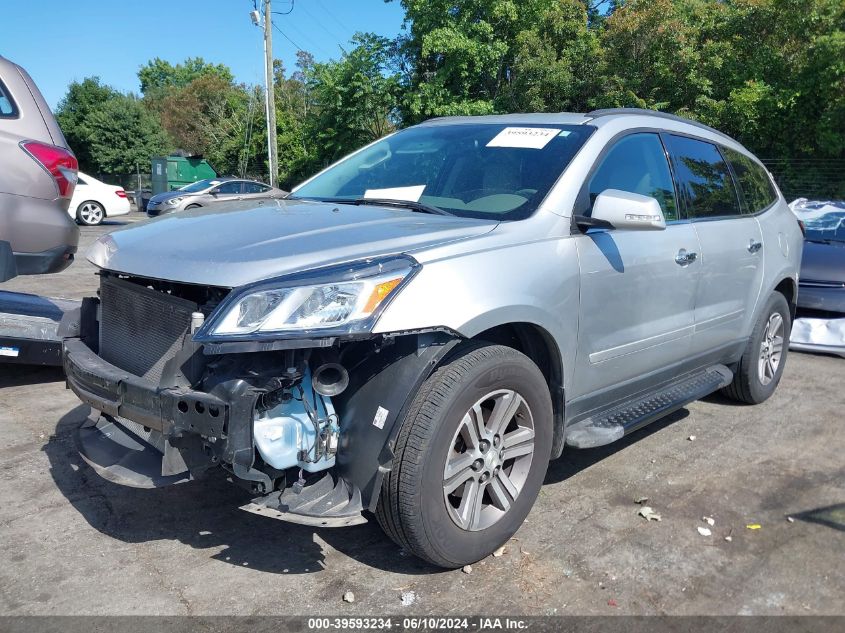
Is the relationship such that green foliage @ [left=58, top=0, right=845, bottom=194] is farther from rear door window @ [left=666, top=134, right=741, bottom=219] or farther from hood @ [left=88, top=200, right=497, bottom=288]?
hood @ [left=88, top=200, right=497, bottom=288]

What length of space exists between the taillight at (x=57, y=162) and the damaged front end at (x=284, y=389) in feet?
9.34

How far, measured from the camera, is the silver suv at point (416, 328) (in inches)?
99.4

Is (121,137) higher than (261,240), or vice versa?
(121,137)

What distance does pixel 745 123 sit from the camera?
18.0 meters

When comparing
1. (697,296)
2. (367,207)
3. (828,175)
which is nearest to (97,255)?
(367,207)

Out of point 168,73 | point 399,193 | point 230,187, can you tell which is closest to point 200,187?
point 230,187

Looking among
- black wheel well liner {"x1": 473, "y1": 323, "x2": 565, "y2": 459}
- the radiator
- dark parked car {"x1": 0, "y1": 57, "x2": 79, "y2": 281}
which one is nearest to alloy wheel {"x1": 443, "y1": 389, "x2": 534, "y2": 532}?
black wheel well liner {"x1": 473, "y1": 323, "x2": 565, "y2": 459}

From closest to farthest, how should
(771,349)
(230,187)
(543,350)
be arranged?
(543,350), (771,349), (230,187)

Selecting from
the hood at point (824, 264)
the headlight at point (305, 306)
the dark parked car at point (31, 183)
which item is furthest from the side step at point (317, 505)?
the hood at point (824, 264)

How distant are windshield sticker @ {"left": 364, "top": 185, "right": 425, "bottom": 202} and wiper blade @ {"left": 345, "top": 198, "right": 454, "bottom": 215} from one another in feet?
0.13

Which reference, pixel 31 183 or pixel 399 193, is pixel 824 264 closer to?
pixel 399 193

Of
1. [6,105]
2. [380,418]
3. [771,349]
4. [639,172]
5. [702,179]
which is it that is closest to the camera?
[380,418]

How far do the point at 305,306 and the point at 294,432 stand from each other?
445mm

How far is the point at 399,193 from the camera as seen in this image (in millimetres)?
3697
